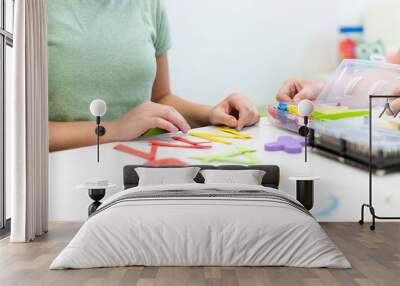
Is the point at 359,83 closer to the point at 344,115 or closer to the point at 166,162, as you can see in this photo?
the point at 344,115

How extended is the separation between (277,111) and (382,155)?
1.12 m

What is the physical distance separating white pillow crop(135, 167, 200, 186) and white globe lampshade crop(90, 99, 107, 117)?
692 mm

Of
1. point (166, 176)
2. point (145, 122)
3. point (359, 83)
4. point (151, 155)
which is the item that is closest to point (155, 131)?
point (145, 122)

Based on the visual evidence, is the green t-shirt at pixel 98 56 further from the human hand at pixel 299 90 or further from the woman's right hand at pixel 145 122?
the human hand at pixel 299 90

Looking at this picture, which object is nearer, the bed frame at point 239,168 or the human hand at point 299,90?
the bed frame at point 239,168

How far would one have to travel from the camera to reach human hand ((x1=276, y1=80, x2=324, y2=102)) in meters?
6.02

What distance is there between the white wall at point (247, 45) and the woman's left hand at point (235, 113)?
8 cm

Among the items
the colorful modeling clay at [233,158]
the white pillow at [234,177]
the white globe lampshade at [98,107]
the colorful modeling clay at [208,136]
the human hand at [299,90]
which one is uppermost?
the human hand at [299,90]

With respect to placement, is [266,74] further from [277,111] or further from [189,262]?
[189,262]

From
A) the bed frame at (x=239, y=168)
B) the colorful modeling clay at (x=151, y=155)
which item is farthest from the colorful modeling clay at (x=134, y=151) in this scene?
the bed frame at (x=239, y=168)

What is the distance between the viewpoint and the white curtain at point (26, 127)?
4895mm

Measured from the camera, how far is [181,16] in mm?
6102

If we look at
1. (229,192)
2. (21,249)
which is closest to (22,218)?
(21,249)

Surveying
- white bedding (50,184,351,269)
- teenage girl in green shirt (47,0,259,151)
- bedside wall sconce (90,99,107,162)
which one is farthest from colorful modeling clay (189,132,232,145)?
white bedding (50,184,351,269)
